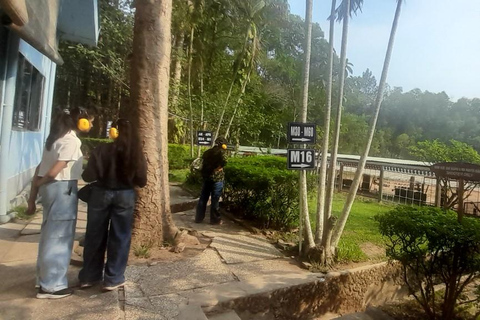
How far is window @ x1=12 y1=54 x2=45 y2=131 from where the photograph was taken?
19.4 ft

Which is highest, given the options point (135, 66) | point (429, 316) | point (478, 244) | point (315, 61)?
point (315, 61)

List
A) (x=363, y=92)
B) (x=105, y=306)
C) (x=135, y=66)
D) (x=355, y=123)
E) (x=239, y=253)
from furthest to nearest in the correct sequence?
1. (x=363, y=92)
2. (x=355, y=123)
3. (x=239, y=253)
4. (x=135, y=66)
5. (x=105, y=306)

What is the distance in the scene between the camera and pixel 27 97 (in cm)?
665

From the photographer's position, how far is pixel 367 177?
49.8ft

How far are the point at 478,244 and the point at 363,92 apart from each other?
1221 inches

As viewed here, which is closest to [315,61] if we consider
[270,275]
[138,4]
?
[138,4]

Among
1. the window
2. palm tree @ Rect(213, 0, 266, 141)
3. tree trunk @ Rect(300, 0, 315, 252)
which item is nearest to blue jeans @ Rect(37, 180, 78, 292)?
tree trunk @ Rect(300, 0, 315, 252)

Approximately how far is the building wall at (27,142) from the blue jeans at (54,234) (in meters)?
3.24

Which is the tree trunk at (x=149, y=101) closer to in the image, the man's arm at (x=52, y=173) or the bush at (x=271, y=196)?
the man's arm at (x=52, y=173)

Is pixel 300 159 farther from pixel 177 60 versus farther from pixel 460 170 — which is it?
pixel 177 60

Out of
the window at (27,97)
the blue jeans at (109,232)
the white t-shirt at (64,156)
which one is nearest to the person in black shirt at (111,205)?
the blue jeans at (109,232)

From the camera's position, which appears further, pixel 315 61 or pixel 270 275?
pixel 315 61

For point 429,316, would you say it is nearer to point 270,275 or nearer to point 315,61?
point 270,275

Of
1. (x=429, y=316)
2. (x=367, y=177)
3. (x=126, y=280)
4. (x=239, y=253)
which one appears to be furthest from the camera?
(x=367, y=177)
